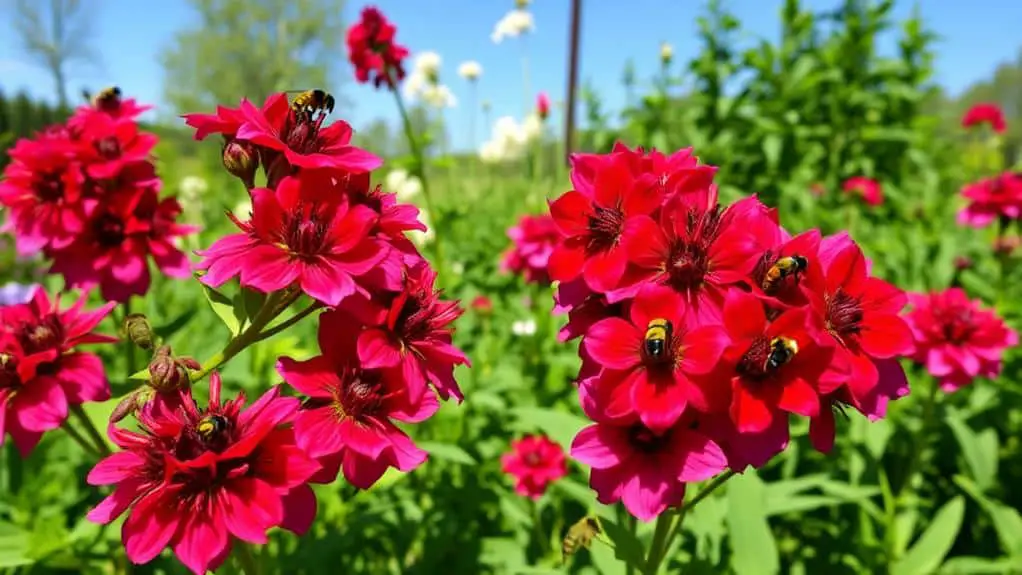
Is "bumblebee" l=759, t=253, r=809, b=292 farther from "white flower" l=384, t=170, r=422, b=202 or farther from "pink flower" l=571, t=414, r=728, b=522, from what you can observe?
"white flower" l=384, t=170, r=422, b=202

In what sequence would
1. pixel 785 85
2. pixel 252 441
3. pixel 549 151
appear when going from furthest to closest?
pixel 549 151, pixel 785 85, pixel 252 441

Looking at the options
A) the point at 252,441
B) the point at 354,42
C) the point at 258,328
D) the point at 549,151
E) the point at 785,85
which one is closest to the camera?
the point at 252,441

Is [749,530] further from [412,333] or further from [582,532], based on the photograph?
[412,333]

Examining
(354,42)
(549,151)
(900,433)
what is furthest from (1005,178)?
(549,151)

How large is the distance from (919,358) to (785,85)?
3.88m

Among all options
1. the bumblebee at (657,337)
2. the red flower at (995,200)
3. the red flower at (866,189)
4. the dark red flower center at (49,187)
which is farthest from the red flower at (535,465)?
the red flower at (866,189)

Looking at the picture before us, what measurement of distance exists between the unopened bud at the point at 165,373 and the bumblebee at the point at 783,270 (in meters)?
0.93

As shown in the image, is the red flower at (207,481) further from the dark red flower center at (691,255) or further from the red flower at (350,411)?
the dark red flower center at (691,255)

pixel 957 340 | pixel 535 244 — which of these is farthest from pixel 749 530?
pixel 535 244

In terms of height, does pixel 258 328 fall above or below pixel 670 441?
above

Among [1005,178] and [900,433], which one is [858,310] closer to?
A: [900,433]

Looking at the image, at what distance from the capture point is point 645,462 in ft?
3.53

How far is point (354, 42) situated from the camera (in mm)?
3295

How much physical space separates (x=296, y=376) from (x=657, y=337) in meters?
0.56
